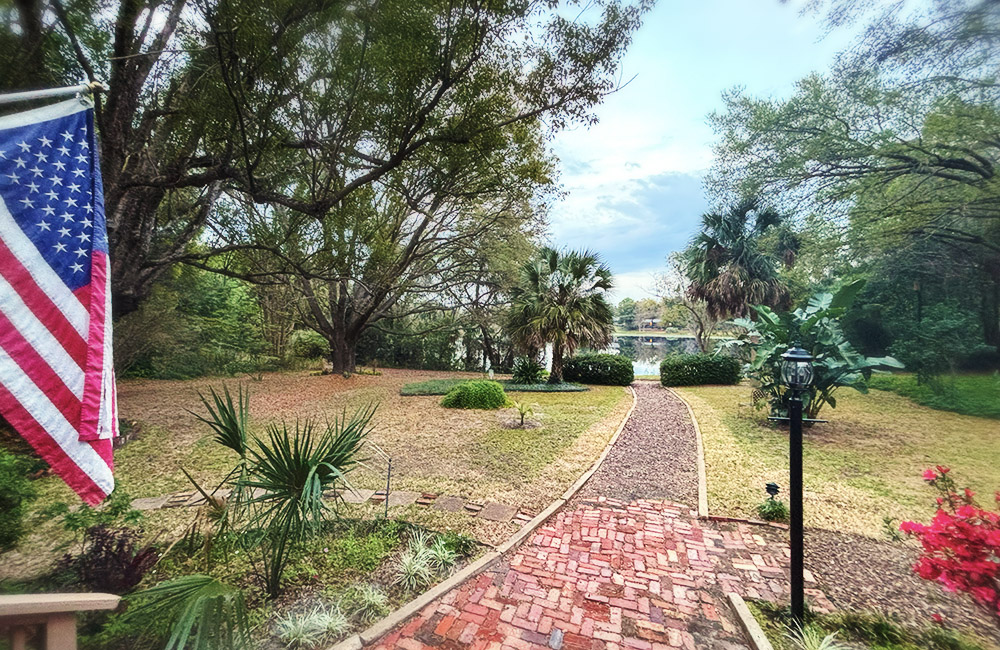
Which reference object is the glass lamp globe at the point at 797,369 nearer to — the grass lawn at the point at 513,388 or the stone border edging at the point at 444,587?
the stone border edging at the point at 444,587

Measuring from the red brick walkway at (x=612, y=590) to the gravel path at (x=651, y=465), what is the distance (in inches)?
27.8

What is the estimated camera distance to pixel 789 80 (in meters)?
8.23

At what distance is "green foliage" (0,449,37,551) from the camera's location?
2.30 meters

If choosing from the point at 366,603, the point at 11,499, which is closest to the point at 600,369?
the point at 366,603

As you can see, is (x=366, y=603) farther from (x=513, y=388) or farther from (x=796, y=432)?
(x=513, y=388)

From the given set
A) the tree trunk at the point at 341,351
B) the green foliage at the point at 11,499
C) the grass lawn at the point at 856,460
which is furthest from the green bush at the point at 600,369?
the green foliage at the point at 11,499

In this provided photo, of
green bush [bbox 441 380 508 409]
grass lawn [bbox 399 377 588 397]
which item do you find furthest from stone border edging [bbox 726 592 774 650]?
grass lawn [bbox 399 377 588 397]

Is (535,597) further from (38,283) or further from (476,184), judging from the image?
(476,184)

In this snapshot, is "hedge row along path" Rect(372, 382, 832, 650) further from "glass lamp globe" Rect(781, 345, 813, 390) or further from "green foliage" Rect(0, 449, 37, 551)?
"green foliage" Rect(0, 449, 37, 551)

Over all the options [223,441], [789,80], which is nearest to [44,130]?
[223,441]

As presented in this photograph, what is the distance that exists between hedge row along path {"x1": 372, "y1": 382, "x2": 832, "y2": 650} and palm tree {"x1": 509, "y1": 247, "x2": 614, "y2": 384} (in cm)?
858

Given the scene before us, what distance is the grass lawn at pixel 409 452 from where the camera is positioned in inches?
146

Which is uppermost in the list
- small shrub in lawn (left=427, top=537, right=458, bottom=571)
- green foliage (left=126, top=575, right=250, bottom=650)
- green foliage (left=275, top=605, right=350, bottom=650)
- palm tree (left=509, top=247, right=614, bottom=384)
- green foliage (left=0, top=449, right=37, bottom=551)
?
palm tree (left=509, top=247, right=614, bottom=384)

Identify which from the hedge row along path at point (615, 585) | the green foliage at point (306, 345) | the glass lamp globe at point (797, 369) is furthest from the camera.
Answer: the green foliage at point (306, 345)
